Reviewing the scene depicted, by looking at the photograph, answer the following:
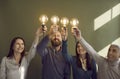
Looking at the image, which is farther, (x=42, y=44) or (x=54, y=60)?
(x=54, y=60)

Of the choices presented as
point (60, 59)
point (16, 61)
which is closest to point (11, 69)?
point (16, 61)

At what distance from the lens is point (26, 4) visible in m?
3.30

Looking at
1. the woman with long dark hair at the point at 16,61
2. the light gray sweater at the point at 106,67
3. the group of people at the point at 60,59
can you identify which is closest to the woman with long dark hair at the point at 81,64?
the group of people at the point at 60,59

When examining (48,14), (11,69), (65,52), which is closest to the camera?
(11,69)

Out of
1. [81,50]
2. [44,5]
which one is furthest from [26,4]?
[81,50]

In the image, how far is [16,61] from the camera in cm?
286

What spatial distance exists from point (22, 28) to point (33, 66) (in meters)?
0.56

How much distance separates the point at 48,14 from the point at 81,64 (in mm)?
894

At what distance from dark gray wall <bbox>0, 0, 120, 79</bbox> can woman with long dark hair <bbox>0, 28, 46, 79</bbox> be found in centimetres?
41

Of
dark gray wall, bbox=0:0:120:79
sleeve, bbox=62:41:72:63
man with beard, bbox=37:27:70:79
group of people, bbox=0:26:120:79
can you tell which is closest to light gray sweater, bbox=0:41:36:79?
group of people, bbox=0:26:120:79

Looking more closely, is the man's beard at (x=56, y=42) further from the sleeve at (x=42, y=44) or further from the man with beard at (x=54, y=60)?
the sleeve at (x=42, y=44)

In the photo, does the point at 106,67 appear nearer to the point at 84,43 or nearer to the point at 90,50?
the point at 90,50

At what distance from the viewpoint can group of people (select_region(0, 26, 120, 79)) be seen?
9.14 ft

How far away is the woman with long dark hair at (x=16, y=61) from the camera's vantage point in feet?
9.15
